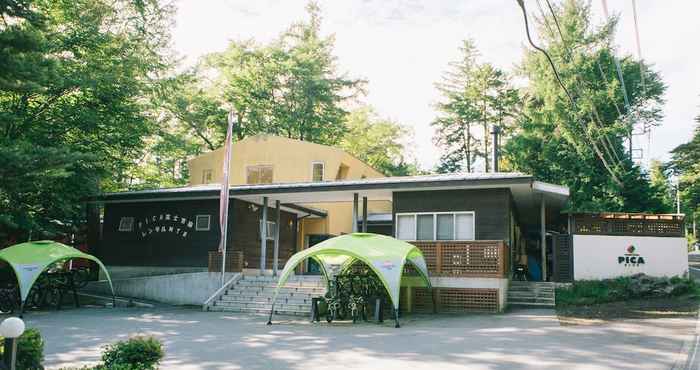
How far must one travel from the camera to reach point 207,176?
3180cm

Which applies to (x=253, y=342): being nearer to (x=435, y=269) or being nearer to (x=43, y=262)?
(x=435, y=269)

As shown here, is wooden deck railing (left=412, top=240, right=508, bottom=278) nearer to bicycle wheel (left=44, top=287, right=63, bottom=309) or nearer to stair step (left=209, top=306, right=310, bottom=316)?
stair step (left=209, top=306, right=310, bottom=316)

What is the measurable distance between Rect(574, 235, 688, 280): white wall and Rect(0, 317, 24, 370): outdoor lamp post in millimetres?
17236

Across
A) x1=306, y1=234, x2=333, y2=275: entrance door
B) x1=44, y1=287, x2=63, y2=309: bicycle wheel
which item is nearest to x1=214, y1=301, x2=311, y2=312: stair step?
x1=44, y1=287, x2=63, y2=309: bicycle wheel

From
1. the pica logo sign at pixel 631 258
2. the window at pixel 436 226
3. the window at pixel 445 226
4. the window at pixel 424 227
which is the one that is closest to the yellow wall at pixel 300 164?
the window at pixel 436 226

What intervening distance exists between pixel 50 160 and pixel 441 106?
3235 cm

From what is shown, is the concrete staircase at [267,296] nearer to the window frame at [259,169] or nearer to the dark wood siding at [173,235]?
the dark wood siding at [173,235]

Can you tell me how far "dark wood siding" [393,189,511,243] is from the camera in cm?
1703

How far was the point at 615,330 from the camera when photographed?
1117cm

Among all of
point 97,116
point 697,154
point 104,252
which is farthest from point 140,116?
point 697,154

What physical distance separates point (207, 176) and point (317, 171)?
6.90 m

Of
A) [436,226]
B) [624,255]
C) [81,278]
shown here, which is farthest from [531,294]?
[81,278]

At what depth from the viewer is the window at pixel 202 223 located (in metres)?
21.8

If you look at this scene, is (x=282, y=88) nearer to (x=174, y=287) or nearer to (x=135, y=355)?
(x=174, y=287)
